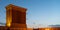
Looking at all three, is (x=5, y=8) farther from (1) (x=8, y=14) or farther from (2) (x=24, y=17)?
(2) (x=24, y=17)

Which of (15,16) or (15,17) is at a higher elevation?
(15,16)

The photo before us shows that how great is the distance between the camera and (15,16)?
13.2 meters

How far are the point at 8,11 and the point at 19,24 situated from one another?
6.93 feet

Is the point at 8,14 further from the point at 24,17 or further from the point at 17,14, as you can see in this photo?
the point at 24,17

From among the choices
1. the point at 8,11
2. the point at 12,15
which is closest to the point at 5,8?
the point at 8,11

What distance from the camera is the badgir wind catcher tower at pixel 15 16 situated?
12.8 m

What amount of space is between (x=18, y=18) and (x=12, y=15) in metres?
1.09

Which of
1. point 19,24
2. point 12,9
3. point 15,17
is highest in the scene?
point 12,9

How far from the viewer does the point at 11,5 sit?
12.7 m

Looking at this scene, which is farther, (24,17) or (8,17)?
(24,17)

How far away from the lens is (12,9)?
12797 mm

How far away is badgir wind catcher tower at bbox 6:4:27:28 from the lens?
12758 millimetres

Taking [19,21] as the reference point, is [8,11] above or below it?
above

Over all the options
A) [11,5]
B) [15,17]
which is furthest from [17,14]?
[11,5]
